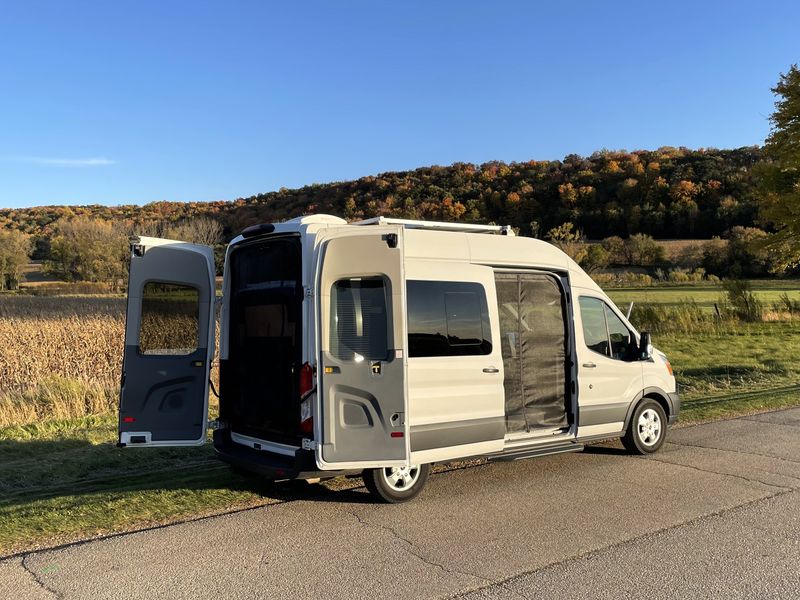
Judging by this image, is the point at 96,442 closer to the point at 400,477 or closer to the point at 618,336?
the point at 400,477

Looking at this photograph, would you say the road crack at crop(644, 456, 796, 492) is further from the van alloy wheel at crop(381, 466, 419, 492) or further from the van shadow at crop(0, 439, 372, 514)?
the van shadow at crop(0, 439, 372, 514)

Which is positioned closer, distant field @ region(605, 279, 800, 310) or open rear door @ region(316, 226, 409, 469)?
open rear door @ region(316, 226, 409, 469)

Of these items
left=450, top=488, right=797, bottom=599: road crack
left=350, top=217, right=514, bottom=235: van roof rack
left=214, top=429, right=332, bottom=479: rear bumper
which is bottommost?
left=450, top=488, right=797, bottom=599: road crack

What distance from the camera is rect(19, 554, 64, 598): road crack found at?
406 cm

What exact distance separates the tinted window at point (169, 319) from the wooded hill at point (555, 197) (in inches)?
1732

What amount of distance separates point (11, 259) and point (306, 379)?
6385 centimetres

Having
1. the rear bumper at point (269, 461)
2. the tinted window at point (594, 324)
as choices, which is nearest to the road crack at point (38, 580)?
the rear bumper at point (269, 461)

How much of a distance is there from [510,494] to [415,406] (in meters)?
1.37

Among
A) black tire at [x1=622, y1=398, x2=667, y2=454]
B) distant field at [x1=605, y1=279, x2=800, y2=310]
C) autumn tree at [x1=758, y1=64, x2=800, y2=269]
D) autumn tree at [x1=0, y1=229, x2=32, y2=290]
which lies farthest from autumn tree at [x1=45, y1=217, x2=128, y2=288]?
black tire at [x1=622, y1=398, x2=667, y2=454]

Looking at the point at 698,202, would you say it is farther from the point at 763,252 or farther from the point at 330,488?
the point at 330,488

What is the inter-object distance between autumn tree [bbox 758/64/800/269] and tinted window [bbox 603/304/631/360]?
15.4 meters

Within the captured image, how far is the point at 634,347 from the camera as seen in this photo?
7.96 metres

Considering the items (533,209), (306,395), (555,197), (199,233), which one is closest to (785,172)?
(306,395)

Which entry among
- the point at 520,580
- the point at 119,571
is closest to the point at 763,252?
the point at 520,580
